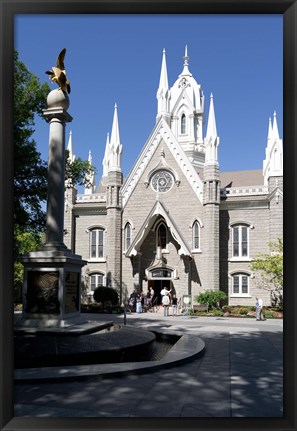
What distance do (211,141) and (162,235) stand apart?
866 centimetres

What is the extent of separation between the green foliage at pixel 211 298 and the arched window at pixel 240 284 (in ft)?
7.79

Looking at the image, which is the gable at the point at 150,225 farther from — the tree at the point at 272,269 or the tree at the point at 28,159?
the tree at the point at 28,159

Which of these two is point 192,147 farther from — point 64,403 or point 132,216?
point 64,403

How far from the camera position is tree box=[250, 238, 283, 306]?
2994 centimetres

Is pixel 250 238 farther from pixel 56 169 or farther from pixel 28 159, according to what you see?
pixel 56 169

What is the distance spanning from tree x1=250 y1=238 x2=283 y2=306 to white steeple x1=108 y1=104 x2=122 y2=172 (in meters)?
14.1

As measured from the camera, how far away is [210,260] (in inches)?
1318

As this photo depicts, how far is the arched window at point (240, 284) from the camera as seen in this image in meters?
34.2

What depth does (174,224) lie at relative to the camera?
34281mm

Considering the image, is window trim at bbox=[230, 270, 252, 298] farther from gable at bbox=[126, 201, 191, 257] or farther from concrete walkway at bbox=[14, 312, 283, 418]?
concrete walkway at bbox=[14, 312, 283, 418]

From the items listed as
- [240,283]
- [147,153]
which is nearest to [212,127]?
[147,153]

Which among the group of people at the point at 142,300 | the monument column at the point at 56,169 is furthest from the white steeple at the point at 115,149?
the monument column at the point at 56,169

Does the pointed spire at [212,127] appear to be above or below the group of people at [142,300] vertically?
above

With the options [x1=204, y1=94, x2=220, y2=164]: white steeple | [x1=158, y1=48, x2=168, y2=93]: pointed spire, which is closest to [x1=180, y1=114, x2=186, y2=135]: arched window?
[x1=158, y1=48, x2=168, y2=93]: pointed spire
